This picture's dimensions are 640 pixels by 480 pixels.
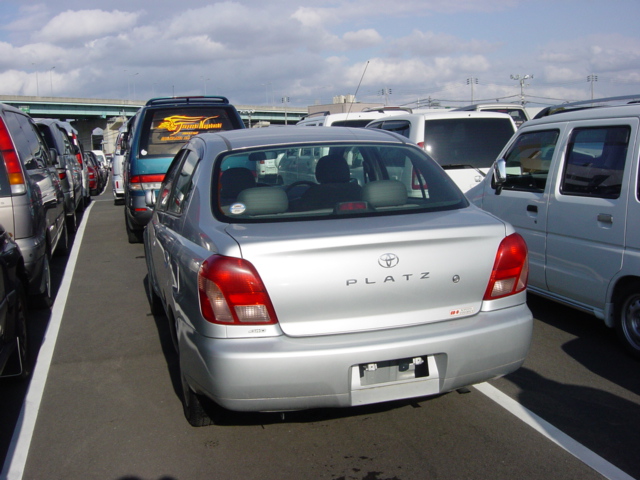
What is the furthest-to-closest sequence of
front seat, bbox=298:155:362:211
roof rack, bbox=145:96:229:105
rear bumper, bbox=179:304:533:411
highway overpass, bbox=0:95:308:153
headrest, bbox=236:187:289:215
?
highway overpass, bbox=0:95:308:153 → roof rack, bbox=145:96:229:105 → front seat, bbox=298:155:362:211 → headrest, bbox=236:187:289:215 → rear bumper, bbox=179:304:533:411

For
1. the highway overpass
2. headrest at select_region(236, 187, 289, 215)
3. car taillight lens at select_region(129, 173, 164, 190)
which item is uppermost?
headrest at select_region(236, 187, 289, 215)

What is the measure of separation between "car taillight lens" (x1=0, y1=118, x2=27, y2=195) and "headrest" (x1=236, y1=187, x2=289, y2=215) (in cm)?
296

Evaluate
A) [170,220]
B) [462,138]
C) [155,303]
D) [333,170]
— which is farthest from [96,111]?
[333,170]

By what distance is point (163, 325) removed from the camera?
Result: 619 centimetres

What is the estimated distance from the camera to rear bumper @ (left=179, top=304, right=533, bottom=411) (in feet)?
10.5

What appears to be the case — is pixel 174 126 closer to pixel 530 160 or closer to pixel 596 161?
pixel 530 160

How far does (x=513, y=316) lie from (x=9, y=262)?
11.3 ft

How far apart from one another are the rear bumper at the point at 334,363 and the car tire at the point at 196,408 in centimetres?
32

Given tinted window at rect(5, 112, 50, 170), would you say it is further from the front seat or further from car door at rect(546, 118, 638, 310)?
car door at rect(546, 118, 638, 310)

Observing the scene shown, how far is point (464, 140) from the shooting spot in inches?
353

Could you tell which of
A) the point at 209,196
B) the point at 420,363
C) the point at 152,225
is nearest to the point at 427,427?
the point at 420,363

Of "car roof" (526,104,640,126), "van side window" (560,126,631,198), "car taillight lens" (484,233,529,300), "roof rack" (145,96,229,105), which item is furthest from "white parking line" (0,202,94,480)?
"car roof" (526,104,640,126)

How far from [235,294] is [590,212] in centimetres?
334

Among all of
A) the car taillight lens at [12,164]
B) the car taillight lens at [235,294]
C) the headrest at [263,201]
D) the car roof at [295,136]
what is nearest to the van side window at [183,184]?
the car roof at [295,136]
